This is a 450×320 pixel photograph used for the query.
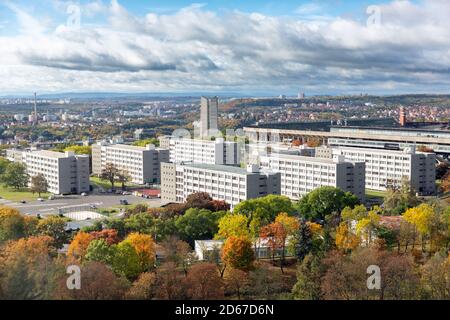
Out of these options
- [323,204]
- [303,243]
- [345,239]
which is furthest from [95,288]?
[323,204]

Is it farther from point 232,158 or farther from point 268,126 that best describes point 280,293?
point 268,126

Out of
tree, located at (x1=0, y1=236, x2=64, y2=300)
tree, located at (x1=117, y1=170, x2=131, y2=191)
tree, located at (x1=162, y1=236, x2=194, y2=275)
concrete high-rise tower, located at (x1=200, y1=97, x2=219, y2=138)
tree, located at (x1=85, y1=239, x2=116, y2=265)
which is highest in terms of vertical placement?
concrete high-rise tower, located at (x1=200, y1=97, x2=219, y2=138)

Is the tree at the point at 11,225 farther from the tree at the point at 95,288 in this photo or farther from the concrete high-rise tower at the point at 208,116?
the concrete high-rise tower at the point at 208,116

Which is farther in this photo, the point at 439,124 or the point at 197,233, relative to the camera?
the point at 439,124

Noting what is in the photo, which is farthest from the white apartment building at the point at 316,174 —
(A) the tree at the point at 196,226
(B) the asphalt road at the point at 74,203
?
(A) the tree at the point at 196,226

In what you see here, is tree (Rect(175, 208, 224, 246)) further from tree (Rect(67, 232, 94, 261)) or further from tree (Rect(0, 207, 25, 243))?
tree (Rect(0, 207, 25, 243))

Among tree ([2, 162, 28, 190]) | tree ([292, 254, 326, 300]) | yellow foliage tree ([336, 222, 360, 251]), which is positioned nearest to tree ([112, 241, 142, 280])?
tree ([292, 254, 326, 300])
